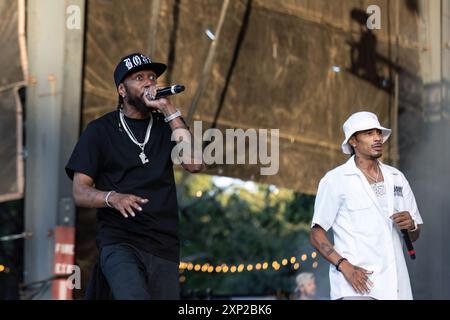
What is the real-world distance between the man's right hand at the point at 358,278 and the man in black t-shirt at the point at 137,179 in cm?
110

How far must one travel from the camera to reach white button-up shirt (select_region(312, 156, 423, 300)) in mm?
6145

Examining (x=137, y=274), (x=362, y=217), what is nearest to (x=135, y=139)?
(x=137, y=274)

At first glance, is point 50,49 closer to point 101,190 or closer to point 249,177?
point 249,177

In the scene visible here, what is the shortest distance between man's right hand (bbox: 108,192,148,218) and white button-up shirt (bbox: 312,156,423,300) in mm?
1551

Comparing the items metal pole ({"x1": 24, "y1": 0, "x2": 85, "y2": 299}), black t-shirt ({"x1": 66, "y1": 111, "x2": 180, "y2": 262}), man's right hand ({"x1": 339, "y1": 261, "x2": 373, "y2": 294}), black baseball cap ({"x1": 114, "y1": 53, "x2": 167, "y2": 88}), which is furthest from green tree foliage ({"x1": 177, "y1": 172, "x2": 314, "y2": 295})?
black t-shirt ({"x1": 66, "y1": 111, "x2": 180, "y2": 262})

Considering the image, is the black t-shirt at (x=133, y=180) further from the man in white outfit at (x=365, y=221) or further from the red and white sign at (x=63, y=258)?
the red and white sign at (x=63, y=258)

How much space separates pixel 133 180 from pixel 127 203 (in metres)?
0.45

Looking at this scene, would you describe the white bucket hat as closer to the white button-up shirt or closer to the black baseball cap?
the white button-up shirt

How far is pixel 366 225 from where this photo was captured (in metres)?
6.21

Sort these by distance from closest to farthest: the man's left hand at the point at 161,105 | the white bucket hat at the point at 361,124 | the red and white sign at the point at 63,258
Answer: the man's left hand at the point at 161,105 → the white bucket hat at the point at 361,124 → the red and white sign at the point at 63,258

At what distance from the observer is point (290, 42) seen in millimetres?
10492

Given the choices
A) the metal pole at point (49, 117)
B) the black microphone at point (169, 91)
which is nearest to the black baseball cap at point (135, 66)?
the black microphone at point (169, 91)

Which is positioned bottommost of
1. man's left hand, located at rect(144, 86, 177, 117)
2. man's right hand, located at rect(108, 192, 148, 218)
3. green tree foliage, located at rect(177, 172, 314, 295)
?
man's right hand, located at rect(108, 192, 148, 218)

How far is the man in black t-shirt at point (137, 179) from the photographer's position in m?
5.58
